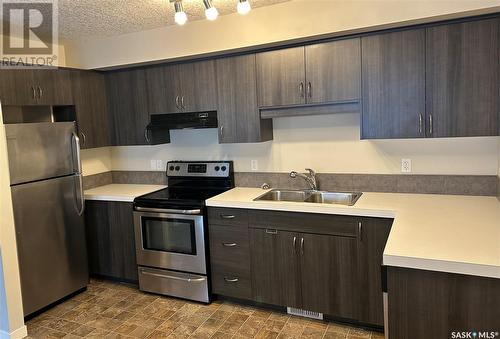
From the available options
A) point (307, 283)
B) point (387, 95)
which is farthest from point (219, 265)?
point (387, 95)

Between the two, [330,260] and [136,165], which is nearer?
[330,260]

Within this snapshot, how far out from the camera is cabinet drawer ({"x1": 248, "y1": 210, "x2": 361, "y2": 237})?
2.71 meters

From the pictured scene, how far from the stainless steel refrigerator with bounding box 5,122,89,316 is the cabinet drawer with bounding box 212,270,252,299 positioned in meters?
1.38

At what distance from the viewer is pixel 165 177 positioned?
4.16 meters

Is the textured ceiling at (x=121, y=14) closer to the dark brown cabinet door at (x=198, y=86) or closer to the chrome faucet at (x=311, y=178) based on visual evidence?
the dark brown cabinet door at (x=198, y=86)

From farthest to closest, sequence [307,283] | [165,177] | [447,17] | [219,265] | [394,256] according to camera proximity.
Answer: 1. [165,177]
2. [219,265]
3. [307,283]
4. [447,17]
5. [394,256]

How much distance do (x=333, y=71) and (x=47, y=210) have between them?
2681 mm

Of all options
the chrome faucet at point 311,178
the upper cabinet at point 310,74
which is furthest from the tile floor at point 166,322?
the upper cabinet at point 310,74

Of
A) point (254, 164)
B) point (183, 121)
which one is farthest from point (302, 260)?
point (183, 121)

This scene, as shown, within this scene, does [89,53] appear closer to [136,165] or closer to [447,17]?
[136,165]

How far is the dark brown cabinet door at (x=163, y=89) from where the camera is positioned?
11.8 feet

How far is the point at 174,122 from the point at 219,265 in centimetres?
142

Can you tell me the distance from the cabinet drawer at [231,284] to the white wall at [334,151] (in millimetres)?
1043

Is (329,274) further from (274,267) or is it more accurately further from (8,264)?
(8,264)
